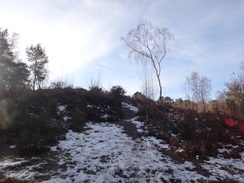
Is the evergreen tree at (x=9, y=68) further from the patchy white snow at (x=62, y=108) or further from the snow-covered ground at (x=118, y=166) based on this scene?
the snow-covered ground at (x=118, y=166)

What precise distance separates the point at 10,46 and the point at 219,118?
1060 inches

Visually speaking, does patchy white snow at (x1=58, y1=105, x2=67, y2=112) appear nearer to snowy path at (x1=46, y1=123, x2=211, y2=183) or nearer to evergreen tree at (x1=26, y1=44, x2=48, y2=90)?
snowy path at (x1=46, y1=123, x2=211, y2=183)

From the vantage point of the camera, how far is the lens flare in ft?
23.1

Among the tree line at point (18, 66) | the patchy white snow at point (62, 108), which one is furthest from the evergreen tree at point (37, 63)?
the patchy white snow at point (62, 108)

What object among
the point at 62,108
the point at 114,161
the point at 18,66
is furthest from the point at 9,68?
the point at 114,161

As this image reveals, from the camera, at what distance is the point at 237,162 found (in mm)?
5598

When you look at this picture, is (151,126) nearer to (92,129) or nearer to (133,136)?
(133,136)

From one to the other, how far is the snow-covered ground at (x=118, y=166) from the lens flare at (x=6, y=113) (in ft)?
8.66

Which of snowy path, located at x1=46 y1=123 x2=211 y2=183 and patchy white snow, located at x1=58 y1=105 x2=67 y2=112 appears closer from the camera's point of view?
snowy path, located at x1=46 y1=123 x2=211 y2=183

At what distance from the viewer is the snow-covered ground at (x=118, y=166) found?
4227mm

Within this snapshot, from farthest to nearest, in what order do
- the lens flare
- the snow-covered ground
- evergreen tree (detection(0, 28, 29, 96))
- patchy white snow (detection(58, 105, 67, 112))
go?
evergreen tree (detection(0, 28, 29, 96)) → patchy white snow (detection(58, 105, 67, 112)) → the lens flare → the snow-covered ground

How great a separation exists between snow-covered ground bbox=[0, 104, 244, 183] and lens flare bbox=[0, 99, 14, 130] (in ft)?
8.66

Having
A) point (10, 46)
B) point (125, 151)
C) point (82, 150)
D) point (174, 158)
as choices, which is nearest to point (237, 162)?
point (174, 158)

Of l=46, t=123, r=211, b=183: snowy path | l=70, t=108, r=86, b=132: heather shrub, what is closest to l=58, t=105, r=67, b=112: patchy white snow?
l=70, t=108, r=86, b=132: heather shrub
